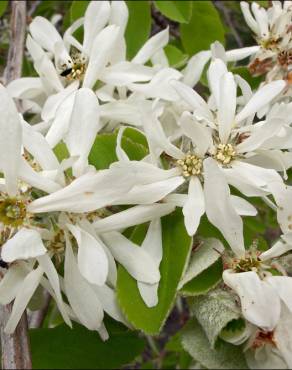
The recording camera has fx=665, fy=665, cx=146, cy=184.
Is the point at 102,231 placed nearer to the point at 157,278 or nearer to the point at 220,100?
the point at 157,278

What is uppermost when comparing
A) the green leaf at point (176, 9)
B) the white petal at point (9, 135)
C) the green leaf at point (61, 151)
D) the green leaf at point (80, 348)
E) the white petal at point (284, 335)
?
the white petal at point (9, 135)

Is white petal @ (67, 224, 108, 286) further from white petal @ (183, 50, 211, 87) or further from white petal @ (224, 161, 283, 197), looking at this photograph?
white petal @ (183, 50, 211, 87)

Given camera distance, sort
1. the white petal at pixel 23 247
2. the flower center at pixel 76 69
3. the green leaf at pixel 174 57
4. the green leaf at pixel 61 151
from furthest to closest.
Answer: the green leaf at pixel 174 57, the flower center at pixel 76 69, the green leaf at pixel 61 151, the white petal at pixel 23 247

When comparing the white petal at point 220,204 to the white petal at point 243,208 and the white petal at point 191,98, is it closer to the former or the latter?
the white petal at point 243,208

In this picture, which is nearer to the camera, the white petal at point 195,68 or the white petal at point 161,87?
the white petal at point 161,87

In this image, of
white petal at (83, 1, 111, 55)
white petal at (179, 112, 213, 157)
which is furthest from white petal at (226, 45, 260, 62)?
white petal at (179, 112, 213, 157)

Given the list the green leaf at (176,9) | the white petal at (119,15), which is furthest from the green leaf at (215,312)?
the green leaf at (176,9)

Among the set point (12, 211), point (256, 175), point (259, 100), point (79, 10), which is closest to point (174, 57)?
point (79, 10)
